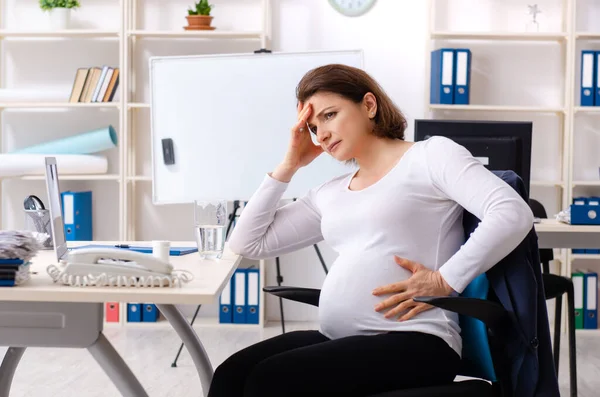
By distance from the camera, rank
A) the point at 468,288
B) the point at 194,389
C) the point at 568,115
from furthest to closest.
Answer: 1. the point at 568,115
2. the point at 194,389
3. the point at 468,288

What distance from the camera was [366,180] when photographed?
1.86 meters

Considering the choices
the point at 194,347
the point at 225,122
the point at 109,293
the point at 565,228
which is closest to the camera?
the point at 109,293

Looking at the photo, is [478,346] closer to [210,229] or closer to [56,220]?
[210,229]

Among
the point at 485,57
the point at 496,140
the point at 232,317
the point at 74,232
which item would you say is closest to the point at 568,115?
the point at 485,57

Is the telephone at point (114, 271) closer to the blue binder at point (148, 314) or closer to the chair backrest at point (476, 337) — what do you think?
the chair backrest at point (476, 337)

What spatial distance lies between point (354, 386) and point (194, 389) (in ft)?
6.09

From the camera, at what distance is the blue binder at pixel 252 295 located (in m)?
4.41

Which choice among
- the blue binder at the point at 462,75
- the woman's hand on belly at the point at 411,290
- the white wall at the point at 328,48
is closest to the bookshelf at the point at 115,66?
the white wall at the point at 328,48

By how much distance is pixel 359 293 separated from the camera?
1709 millimetres

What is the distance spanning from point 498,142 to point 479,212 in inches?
Answer: 50.3

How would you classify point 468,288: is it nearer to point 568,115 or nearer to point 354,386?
point 354,386

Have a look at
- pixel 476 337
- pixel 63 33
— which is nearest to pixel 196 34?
pixel 63 33

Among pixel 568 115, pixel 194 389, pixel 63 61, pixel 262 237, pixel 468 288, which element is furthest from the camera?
pixel 63 61

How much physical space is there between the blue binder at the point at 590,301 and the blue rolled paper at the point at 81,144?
267 centimetres
